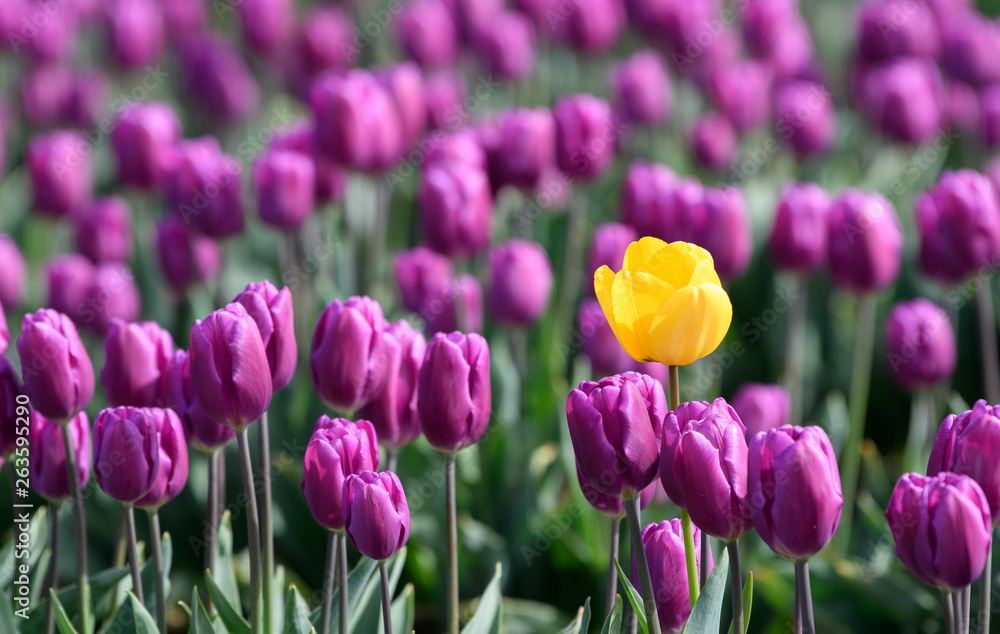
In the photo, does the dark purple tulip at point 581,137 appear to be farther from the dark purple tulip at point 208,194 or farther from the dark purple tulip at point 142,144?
the dark purple tulip at point 142,144

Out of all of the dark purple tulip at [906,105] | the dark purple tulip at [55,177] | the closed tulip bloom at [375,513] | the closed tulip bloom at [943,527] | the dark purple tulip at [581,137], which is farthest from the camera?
the dark purple tulip at [906,105]

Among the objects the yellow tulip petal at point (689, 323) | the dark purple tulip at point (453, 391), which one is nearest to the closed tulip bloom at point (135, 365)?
the dark purple tulip at point (453, 391)

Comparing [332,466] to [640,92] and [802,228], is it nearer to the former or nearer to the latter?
[802,228]

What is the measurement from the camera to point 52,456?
4.58ft

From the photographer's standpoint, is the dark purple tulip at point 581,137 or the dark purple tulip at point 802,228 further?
the dark purple tulip at point 581,137

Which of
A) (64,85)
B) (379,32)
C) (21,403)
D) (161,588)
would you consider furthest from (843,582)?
(379,32)

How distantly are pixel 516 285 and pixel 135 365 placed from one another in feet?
3.19

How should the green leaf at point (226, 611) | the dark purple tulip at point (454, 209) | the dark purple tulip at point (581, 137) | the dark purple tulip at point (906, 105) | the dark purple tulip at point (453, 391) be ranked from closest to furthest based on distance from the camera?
1. the dark purple tulip at point (453, 391)
2. the green leaf at point (226, 611)
3. the dark purple tulip at point (454, 209)
4. the dark purple tulip at point (581, 137)
5. the dark purple tulip at point (906, 105)

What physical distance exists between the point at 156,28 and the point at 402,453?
9.13ft

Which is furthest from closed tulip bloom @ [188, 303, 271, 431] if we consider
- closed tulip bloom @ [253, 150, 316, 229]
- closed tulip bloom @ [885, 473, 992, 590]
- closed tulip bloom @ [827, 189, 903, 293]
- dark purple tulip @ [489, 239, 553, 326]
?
closed tulip bloom @ [827, 189, 903, 293]

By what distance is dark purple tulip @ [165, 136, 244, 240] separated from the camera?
8.13 feet

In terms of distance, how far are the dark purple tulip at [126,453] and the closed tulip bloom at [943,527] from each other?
83 cm

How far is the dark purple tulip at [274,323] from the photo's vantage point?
1.26 metres

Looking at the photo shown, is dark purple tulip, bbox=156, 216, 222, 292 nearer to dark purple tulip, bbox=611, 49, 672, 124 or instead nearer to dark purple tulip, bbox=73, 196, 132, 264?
dark purple tulip, bbox=73, 196, 132, 264
